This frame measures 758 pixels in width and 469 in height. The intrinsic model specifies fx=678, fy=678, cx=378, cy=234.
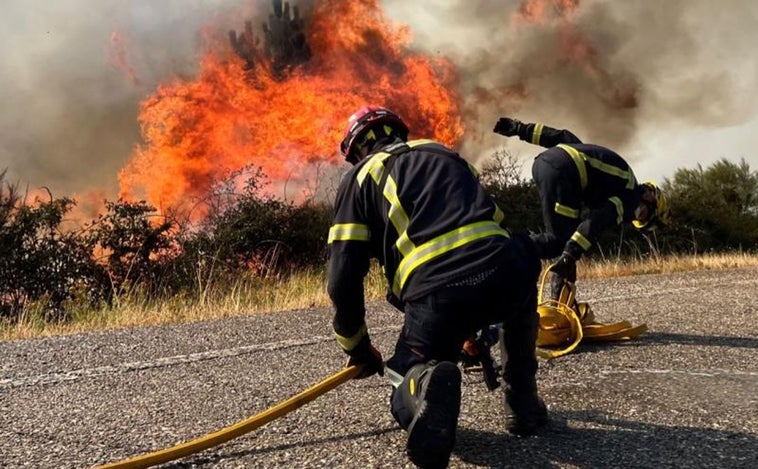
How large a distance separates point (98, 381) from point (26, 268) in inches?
236

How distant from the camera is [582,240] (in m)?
4.99

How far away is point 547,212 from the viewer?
5.30 metres

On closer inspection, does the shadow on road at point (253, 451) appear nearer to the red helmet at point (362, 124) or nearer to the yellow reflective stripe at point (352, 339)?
the yellow reflective stripe at point (352, 339)

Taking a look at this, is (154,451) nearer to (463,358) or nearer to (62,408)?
(62,408)

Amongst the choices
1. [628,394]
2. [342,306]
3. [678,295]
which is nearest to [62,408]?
[342,306]

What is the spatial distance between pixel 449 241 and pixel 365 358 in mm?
715

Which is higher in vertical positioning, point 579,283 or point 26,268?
point 26,268

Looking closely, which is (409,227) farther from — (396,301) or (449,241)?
(396,301)

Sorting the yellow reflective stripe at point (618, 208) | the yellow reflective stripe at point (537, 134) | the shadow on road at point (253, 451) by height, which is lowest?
the shadow on road at point (253, 451)

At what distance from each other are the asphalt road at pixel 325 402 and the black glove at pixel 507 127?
1.92m

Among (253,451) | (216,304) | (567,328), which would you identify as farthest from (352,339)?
(216,304)

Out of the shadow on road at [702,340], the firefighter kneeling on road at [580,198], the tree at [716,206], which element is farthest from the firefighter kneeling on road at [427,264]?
the tree at [716,206]

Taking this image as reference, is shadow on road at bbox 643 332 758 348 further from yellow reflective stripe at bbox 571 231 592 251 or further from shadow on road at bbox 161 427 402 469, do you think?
shadow on road at bbox 161 427 402 469

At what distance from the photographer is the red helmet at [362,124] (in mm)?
3074
